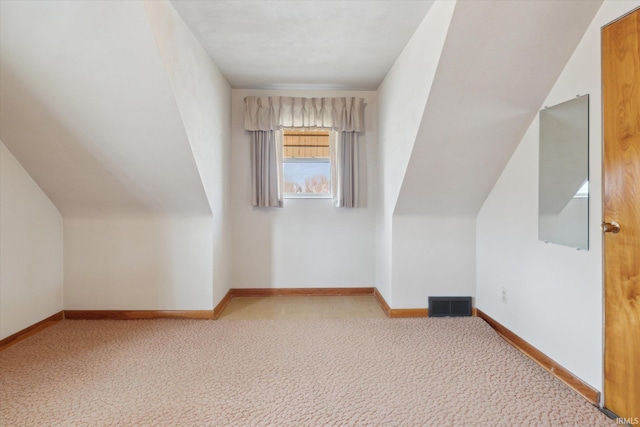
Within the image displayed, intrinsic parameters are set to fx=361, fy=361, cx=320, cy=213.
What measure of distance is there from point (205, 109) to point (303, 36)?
3.26 ft

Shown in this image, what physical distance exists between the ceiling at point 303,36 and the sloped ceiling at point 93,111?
51cm

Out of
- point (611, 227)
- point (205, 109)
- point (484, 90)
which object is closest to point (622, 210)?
point (611, 227)

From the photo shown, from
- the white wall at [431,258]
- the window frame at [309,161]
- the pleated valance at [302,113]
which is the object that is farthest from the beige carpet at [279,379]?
the pleated valance at [302,113]

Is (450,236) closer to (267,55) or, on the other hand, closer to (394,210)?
(394,210)

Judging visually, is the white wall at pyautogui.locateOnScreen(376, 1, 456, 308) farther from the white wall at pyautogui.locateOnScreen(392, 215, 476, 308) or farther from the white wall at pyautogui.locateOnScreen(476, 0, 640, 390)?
the white wall at pyautogui.locateOnScreen(476, 0, 640, 390)

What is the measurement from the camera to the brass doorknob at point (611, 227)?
1744 mm

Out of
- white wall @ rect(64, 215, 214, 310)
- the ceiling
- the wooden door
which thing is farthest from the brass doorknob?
white wall @ rect(64, 215, 214, 310)

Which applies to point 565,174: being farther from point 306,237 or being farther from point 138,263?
point 138,263

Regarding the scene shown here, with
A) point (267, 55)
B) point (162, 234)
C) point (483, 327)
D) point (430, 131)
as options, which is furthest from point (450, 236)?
point (162, 234)

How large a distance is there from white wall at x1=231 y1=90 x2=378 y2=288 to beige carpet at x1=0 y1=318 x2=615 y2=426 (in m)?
1.05

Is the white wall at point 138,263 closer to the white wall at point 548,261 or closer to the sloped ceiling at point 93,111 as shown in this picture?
the sloped ceiling at point 93,111

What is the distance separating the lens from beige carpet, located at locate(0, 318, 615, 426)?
1.79m

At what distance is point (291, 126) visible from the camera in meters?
3.87

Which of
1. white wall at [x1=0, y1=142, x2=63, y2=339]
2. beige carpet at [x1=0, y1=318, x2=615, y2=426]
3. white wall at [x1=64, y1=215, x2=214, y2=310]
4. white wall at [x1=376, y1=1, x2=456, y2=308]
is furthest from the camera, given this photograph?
white wall at [x1=64, y1=215, x2=214, y2=310]
